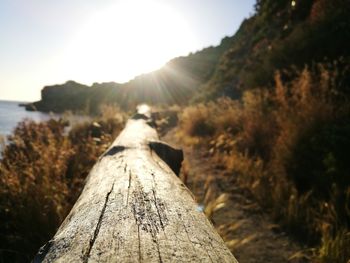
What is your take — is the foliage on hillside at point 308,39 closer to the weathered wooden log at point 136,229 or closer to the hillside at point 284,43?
the hillside at point 284,43

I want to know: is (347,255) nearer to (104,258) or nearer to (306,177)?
(306,177)

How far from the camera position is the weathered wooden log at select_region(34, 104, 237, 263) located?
0.89 m

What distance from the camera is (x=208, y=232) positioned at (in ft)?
3.65

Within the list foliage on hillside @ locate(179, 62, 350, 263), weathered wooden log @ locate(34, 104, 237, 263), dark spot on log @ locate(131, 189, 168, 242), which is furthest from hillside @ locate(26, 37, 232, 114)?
dark spot on log @ locate(131, 189, 168, 242)

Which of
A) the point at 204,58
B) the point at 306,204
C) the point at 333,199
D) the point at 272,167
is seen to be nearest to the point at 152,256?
the point at 333,199

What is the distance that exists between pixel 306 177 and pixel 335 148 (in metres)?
0.48

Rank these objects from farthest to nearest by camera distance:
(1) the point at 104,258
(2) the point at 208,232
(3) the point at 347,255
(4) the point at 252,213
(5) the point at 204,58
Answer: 1. (5) the point at 204,58
2. (4) the point at 252,213
3. (3) the point at 347,255
4. (2) the point at 208,232
5. (1) the point at 104,258

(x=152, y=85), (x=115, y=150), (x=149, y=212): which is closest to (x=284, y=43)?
(x=115, y=150)

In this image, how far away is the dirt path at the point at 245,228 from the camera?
2.58 m

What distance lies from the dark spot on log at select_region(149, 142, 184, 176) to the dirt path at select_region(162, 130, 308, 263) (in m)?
0.51

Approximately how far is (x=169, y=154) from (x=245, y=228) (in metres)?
1.19

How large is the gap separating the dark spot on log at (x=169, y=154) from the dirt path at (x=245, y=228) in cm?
51

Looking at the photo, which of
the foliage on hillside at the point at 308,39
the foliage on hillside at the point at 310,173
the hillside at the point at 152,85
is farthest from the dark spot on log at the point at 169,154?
the hillside at the point at 152,85

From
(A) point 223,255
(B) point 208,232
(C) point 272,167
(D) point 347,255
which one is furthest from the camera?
(C) point 272,167
